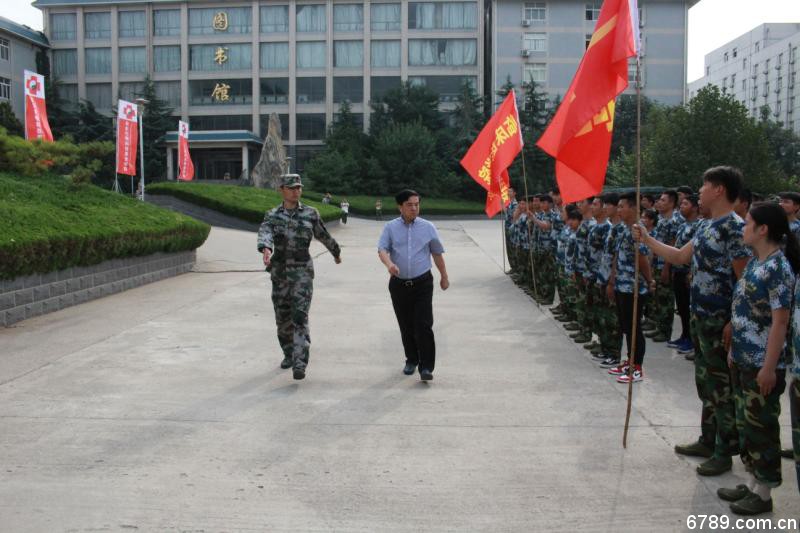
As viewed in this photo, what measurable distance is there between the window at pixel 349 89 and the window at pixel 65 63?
20.7 m

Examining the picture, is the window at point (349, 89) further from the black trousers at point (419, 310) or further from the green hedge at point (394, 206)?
the black trousers at point (419, 310)

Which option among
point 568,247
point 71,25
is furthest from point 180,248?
point 71,25

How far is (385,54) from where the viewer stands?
188 feet

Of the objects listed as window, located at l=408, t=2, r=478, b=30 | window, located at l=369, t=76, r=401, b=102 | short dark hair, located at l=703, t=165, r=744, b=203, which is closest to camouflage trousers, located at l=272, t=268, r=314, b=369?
short dark hair, located at l=703, t=165, r=744, b=203

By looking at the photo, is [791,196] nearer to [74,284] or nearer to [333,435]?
[333,435]

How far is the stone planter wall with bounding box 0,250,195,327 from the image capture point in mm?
8453

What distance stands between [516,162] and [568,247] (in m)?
38.6

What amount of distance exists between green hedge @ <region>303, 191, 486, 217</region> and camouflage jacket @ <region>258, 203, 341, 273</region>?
36.7 metres

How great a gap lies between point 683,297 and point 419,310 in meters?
3.19

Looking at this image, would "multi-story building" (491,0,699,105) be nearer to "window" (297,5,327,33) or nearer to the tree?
"window" (297,5,327,33)

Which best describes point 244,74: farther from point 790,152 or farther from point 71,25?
point 790,152

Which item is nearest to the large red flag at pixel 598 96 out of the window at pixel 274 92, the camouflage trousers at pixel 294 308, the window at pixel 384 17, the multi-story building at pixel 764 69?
the camouflage trousers at pixel 294 308

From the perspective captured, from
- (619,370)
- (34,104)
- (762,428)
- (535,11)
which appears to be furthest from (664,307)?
(535,11)

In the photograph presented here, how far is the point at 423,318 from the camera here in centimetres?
616
